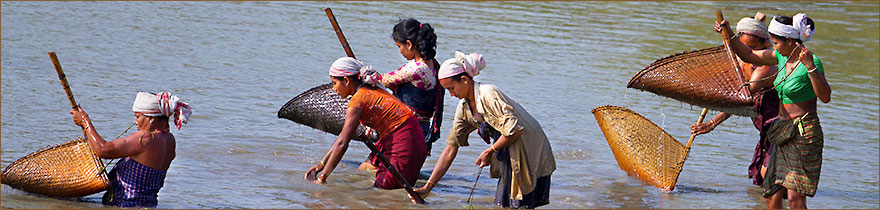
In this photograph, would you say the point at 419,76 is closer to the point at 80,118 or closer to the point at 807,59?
the point at 80,118

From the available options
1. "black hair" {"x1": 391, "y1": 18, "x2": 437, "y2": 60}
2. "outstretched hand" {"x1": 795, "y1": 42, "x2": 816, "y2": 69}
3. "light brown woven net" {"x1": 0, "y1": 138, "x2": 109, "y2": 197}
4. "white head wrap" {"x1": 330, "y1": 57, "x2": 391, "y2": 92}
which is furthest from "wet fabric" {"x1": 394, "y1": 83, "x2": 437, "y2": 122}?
"outstretched hand" {"x1": 795, "y1": 42, "x2": 816, "y2": 69}

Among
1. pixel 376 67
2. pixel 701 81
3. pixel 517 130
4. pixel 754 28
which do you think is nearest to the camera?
pixel 517 130

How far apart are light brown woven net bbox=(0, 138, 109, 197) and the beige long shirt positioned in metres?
2.08

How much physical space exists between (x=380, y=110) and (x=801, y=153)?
8.01 feet

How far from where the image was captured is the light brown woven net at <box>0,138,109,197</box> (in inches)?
235

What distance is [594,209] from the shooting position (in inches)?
276

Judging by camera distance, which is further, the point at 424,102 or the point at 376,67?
the point at 376,67

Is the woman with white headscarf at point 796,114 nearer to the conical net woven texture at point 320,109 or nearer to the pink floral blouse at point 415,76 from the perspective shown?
the pink floral blouse at point 415,76

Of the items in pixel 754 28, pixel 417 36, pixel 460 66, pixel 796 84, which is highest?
pixel 754 28

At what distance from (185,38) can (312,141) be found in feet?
18.4

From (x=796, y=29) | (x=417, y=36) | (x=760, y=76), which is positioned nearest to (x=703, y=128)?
(x=760, y=76)

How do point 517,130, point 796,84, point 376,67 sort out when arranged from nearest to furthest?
1. point 517,130
2. point 796,84
3. point 376,67

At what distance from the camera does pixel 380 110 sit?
6566 millimetres

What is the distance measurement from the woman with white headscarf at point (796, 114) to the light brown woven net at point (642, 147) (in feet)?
4.49
